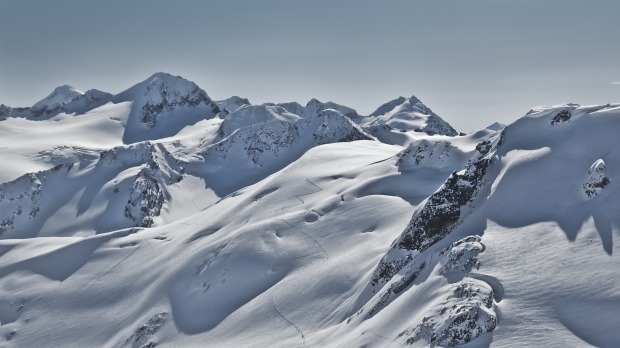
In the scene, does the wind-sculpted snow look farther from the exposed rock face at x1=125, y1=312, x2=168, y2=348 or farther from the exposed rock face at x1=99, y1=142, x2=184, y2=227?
the exposed rock face at x1=125, y1=312, x2=168, y2=348

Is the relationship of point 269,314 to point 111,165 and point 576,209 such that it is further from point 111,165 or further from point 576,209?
point 111,165

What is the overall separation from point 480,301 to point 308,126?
13720 cm

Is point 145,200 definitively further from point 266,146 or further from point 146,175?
point 266,146

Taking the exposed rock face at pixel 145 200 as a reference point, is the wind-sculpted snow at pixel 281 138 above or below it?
above

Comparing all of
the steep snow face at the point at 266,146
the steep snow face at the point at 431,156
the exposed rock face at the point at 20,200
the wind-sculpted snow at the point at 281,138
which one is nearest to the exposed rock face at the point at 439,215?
the steep snow face at the point at 431,156

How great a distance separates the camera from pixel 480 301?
25.8 m

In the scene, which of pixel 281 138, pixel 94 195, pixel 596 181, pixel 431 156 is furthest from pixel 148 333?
pixel 281 138

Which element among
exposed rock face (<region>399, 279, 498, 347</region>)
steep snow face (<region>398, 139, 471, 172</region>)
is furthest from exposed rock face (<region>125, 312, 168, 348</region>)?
steep snow face (<region>398, 139, 471, 172</region>)

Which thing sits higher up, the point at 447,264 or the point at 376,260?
the point at 447,264

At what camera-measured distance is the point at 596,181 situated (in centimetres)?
3206

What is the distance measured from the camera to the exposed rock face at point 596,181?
1256 inches

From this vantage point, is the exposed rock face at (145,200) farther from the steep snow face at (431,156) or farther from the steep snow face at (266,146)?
the steep snow face at (431,156)

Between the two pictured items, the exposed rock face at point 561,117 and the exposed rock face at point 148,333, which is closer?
the exposed rock face at point 561,117

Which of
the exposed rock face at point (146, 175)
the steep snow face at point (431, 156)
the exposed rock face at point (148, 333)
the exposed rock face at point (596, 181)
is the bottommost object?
the exposed rock face at point (148, 333)
